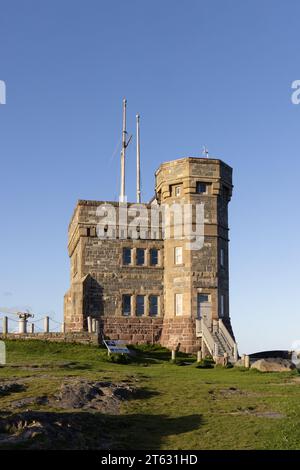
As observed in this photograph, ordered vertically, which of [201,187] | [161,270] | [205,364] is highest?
[201,187]

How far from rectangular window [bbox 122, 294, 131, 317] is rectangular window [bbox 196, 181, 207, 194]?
28.1 feet

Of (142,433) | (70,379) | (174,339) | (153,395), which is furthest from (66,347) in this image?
(142,433)

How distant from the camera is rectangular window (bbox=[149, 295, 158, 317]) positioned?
47625 millimetres

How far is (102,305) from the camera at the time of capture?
153 feet

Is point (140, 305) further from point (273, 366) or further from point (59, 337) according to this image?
point (273, 366)

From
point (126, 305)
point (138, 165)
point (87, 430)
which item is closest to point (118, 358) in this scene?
point (126, 305)

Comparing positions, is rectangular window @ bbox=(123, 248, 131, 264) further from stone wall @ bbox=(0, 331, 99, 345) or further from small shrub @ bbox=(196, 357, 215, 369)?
small shrub @ bbox=(196, 357, 215, 369)

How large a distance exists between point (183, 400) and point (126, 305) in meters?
22.8

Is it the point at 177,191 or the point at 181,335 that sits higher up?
the point at 177,191

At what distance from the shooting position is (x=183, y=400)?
2478 cm

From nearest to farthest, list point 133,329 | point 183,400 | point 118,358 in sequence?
point 183,400, point 118,358, point 133,329

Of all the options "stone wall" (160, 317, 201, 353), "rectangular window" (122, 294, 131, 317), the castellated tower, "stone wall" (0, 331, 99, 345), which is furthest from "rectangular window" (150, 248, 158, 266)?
"stone wall" (0, 331, 99, 345)

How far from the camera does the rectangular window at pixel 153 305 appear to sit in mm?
47625
